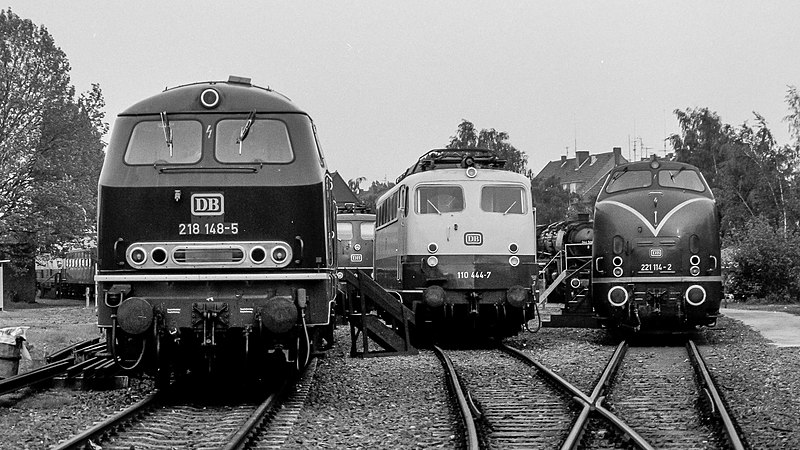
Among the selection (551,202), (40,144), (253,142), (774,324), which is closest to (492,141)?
(551,202)

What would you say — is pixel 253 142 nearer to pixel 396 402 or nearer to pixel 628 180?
pixel 396 402

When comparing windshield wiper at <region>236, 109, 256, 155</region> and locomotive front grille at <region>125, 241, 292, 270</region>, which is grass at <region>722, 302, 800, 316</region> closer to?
windshield wiper at <region>236, 109, 256, 155</region>

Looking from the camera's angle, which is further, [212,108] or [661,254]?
[661,254]

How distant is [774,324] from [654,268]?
6.02 meters

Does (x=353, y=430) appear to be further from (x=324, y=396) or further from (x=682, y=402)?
(x=682, y=402)

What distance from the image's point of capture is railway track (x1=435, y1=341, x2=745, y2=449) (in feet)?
27.2

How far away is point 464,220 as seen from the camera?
1769 cm

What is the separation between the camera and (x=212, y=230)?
10047 mm

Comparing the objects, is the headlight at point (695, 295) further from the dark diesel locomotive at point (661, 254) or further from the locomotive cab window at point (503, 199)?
the locomotive cab window at point (503, 199)

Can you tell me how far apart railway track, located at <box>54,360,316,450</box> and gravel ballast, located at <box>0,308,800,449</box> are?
323 millimetres

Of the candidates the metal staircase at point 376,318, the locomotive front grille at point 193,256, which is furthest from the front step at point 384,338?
the locomotive front grille at point 193,256

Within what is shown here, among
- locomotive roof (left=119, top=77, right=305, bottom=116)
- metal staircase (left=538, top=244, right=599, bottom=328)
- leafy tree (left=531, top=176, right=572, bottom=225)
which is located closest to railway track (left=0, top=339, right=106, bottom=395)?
locomotive roof (left=119, top=77, right=305, bottom=116)

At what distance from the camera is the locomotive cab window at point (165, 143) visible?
33.6 ft

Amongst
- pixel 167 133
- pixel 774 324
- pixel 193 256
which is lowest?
pixel 774 324
